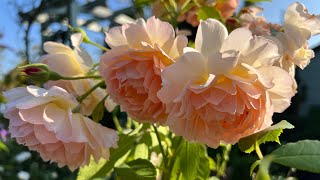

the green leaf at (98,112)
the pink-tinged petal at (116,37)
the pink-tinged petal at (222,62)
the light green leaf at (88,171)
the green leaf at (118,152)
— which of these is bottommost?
the light green leaf at (88,171)

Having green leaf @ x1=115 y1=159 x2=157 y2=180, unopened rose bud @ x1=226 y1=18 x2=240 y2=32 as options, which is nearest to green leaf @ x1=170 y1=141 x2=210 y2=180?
green leaf @ x1=115 y1=159 x2=157 y2=180

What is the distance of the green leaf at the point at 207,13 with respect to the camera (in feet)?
1.82

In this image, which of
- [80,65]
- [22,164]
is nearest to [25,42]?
[22,164]

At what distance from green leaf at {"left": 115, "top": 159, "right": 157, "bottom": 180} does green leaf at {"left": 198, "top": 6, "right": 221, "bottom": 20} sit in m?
0.18

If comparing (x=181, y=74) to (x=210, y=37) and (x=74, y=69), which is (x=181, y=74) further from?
(x=74, y=69)

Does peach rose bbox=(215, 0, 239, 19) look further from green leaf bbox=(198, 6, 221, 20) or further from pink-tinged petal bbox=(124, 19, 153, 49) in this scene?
pink-tinged petal bbox=(124, 19, 153, 49)

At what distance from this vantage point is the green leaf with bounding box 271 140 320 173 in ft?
1.10

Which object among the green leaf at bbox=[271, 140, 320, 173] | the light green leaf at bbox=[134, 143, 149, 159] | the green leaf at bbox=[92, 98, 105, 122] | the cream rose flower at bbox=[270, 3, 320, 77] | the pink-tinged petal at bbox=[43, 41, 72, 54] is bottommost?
the light green leaf at bbox=[134, 143, 149, 159]

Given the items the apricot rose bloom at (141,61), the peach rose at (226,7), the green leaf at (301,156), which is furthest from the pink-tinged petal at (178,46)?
the peach rose at (226,7)

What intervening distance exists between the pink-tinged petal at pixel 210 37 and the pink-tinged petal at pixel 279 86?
4 centimetres

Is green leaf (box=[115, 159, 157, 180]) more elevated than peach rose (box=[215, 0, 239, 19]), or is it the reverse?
peach rose (box=[215, 0, 239, 19])

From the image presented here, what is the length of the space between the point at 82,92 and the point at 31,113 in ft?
0.27

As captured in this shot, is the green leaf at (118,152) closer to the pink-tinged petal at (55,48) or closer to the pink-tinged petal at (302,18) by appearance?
the pink-tinged petal at (55,48)

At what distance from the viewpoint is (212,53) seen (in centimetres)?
35
